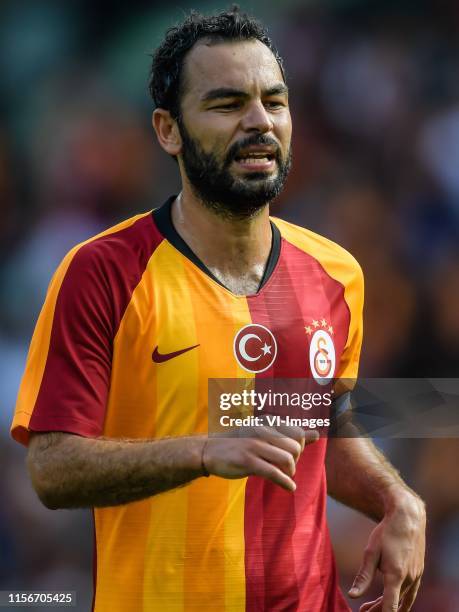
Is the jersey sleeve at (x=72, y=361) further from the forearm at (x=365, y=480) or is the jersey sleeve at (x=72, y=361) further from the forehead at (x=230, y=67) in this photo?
the forearm at (x=365, y=480)

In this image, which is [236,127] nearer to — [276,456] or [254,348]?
[254,348]

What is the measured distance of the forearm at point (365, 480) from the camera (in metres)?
2.82

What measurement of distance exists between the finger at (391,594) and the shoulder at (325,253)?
0.97 metres

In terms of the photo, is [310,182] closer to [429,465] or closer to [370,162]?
[370,162]

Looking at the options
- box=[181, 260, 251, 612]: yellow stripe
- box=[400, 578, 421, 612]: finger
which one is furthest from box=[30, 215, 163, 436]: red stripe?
box=[400, 578, 421, 612]: finger

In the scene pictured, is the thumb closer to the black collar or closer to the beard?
the black collar

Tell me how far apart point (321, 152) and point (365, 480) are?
3.44 m

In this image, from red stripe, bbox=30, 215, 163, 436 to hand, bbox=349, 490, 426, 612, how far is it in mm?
759

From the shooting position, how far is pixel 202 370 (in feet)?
9.13

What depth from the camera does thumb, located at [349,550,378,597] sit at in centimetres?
258

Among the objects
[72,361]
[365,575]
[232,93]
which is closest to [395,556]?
[365,575]

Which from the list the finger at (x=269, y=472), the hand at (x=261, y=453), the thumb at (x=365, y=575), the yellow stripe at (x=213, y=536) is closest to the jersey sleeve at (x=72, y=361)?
the yellow stripe at (x=213, y=536)

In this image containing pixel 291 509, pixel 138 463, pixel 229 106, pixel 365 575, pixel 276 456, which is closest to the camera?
pixel 276 456

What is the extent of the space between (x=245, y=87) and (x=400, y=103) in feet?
11.2
